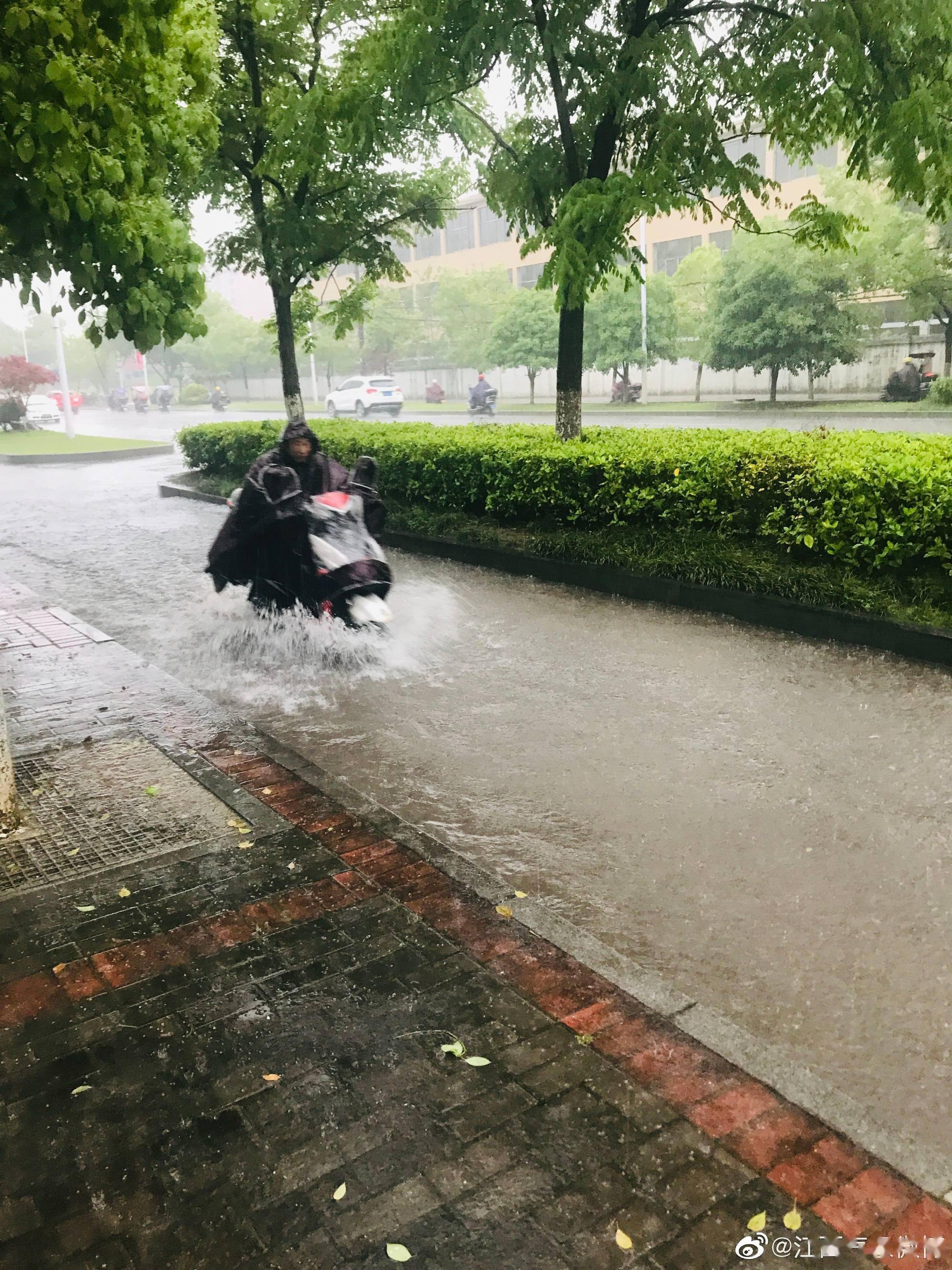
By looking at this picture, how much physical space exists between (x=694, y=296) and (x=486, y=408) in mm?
8630

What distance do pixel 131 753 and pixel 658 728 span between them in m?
2.94

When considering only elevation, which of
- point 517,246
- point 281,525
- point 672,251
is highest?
point 672,251

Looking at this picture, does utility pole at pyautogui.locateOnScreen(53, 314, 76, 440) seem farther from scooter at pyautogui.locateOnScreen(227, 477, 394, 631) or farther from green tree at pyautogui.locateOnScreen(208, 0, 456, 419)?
Answer: scooter at pyautogui.locateOnScreen(227, 477, 394, 631)

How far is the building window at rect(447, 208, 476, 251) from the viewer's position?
6028cm

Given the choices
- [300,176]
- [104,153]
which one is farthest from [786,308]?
[104,153]

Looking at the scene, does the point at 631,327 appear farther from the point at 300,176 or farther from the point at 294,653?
the point at 294,653

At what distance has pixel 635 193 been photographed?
9.16 m

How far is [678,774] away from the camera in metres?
5.18

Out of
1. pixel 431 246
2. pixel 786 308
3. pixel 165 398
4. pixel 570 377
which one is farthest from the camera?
pixel 431 246

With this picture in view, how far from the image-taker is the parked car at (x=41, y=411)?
41.4 m

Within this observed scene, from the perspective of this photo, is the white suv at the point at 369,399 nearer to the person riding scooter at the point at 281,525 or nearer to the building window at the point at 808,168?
the building window at the point at 808,168

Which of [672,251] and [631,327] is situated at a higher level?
[672,251]

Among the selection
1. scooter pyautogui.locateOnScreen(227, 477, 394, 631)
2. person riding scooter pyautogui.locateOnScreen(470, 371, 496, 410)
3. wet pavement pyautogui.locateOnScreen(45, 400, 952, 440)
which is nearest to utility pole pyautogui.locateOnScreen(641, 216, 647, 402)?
wet pavement pyautogui.locateOnScreen(45, 400, 952, 440)

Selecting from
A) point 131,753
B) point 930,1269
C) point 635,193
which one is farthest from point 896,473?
point 930,1269
